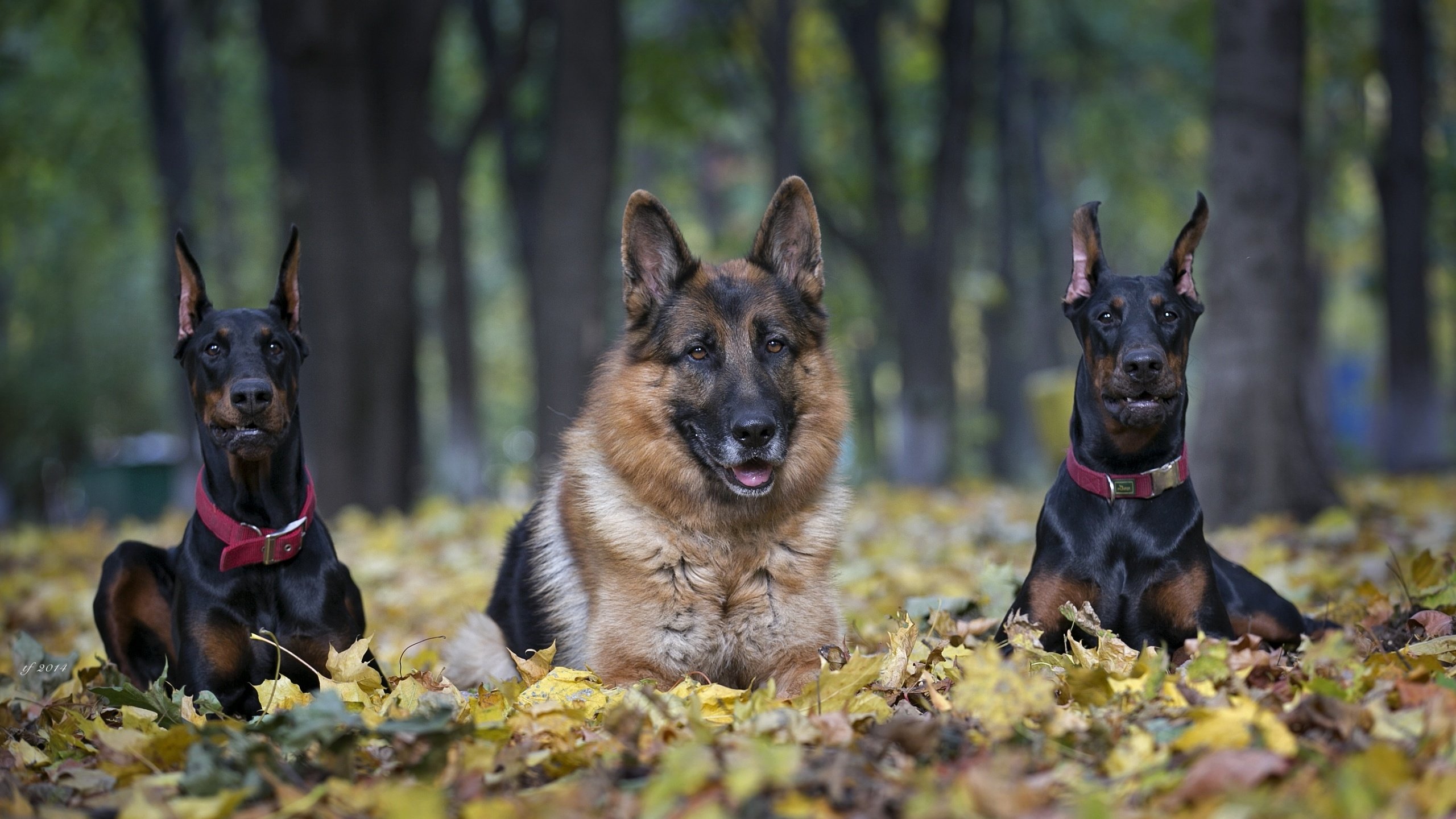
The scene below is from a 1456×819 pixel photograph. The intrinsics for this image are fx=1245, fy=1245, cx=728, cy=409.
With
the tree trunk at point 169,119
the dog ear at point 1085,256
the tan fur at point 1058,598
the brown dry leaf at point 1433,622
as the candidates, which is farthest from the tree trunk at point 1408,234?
the tree trunk at point 169,119

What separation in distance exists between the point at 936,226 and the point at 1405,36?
652 centimetres

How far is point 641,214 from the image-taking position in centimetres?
504

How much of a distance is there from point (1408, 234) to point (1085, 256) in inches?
521

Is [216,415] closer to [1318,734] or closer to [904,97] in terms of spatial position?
[1318,734]

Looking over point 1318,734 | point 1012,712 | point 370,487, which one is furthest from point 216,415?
point 370,487

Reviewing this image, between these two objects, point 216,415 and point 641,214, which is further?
point 641,214

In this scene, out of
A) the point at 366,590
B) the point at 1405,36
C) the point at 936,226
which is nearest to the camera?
the point at 366,590

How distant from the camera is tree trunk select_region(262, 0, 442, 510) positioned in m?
12.6

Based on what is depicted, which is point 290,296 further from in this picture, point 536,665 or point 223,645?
point 536,665

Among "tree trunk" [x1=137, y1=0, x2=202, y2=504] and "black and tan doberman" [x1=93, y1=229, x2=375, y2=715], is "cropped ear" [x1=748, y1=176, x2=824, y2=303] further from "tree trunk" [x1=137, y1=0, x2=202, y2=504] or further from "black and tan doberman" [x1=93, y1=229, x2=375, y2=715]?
"tree trunk" [x1=137, y1=0, x2=202, y2=504]

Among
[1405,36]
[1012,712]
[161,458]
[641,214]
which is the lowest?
[161,458]

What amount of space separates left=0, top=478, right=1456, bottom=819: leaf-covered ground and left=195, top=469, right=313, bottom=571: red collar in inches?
20.4

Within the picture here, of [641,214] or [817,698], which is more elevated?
[641,214]

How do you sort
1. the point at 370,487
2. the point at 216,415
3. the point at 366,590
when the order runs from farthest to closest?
1. the point at 370,487
2. the point at 366,590
3. the point at 216,415
